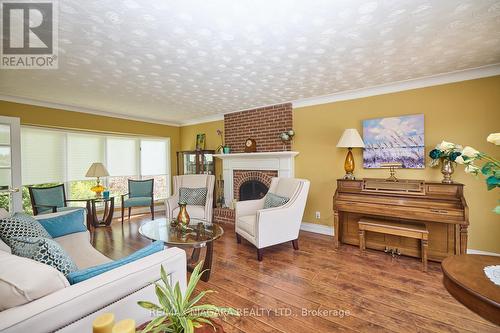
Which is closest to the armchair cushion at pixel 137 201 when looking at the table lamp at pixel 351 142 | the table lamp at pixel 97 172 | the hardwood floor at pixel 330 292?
the table lamp at pixel 97 172

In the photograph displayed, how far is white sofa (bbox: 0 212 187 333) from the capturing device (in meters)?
0.84

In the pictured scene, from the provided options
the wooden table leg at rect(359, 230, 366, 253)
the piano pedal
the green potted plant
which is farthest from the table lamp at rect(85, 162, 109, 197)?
the piano pedal

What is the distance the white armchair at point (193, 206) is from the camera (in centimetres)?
396

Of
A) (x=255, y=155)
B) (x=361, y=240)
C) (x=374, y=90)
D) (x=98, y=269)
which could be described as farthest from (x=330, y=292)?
(x=374, y=90)

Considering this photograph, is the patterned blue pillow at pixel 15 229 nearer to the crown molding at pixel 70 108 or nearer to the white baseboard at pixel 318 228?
the crown molding at pixel 70 108

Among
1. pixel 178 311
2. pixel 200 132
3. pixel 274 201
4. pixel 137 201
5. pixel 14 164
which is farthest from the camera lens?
pixel 200 132

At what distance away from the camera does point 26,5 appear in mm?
1623

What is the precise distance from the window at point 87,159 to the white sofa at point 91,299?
4.06m

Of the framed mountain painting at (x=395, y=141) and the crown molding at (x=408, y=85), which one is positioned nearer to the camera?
the crown molding at (x=408, y=85)

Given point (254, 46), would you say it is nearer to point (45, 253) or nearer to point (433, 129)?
point (45, 253)

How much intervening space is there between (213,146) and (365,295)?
14.1 ft

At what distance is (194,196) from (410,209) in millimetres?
3263

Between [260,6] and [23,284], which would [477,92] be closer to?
[260,6]

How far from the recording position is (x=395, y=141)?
3.29m
